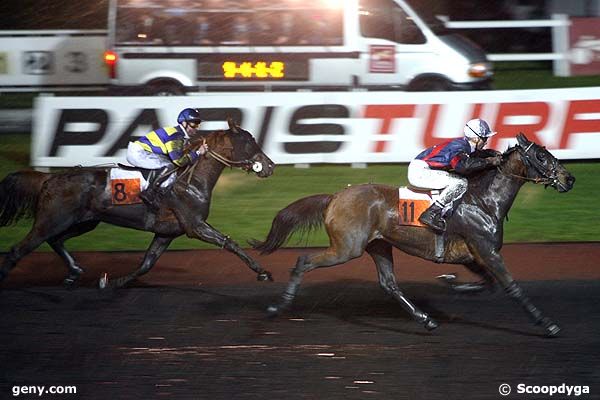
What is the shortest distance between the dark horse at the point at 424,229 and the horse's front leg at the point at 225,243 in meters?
0.93

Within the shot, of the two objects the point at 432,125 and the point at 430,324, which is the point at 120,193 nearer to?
the point at 430,324

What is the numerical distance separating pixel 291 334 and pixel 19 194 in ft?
12.0

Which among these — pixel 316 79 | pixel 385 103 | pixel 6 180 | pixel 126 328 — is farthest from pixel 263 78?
pixel 126 328

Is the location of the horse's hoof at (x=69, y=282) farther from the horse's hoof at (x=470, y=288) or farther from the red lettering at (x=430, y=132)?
the red lettering at (x=430, y=132)

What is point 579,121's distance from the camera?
1606 centimetres

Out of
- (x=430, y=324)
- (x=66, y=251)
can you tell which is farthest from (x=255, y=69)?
(x=430, y=324)

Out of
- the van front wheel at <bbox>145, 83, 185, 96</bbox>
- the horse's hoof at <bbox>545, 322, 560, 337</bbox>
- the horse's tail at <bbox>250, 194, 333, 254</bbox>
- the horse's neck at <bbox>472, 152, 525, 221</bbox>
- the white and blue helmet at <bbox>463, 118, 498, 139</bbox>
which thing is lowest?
the van front wheel at <bbox>145, 83, 185, 96</bbox>

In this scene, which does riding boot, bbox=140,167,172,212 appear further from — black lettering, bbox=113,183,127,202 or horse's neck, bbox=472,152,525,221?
horse's neck, bbox=472,152,525,221

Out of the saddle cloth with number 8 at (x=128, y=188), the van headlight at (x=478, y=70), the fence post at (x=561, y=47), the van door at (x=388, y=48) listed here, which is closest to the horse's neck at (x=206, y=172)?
the saddle cloth with number 8 at (x=128, y=188)

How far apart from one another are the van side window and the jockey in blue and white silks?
11.0 metres

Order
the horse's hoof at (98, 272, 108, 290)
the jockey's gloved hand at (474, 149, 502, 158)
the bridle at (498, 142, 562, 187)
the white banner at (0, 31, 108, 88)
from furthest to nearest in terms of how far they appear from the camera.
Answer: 1. the white banner at (0, 31, 108, 88)
2. the horse's hoof at (98, 272, 108, 290)
3. the jockey's gloved hand at (474, 149, 502, 158)
4. the bridle at (498, 142, 562, 187)

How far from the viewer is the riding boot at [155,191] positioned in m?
10.2

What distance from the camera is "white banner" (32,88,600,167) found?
16062 millimetres

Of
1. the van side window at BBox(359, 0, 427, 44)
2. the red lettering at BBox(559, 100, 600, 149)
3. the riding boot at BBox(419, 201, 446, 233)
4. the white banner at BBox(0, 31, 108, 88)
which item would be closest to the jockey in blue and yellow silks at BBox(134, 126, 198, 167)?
the riding boot at BBox(419, 201, 446, 233)
